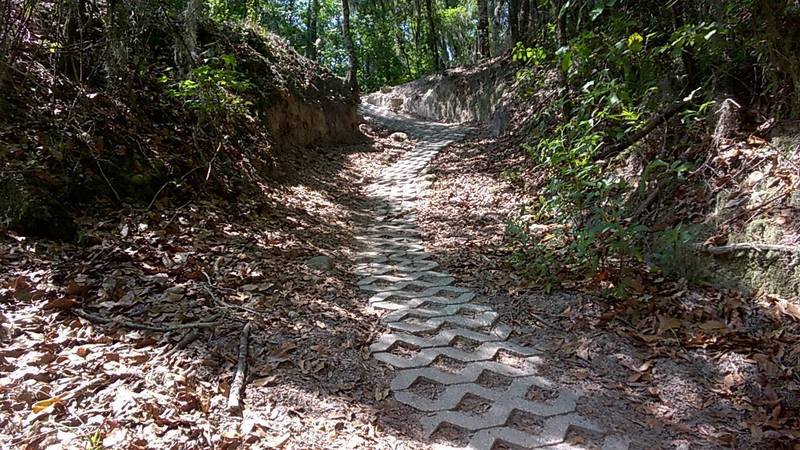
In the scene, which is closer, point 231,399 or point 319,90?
point 231,399

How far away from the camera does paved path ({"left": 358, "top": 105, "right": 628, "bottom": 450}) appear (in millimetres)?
2232

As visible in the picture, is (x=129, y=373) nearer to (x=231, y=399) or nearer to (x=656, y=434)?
(x=231, y=399)

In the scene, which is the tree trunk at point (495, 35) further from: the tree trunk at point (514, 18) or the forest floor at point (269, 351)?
the forest floor at point (269, 351)

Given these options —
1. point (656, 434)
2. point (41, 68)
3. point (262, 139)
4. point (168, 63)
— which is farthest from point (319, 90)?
point (656, 434)

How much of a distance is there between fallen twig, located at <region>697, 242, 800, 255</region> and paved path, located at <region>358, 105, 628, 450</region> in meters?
1.41

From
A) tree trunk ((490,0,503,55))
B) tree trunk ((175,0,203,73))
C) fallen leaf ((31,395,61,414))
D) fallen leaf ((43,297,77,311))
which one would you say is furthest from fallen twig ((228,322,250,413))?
tree trunk ((490,0,503,55))

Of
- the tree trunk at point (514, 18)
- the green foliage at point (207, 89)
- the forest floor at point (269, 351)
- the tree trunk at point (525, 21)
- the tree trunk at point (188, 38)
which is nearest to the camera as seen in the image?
the forest floor at point (269, 351)

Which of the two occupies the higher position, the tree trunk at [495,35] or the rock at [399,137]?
the tree trunk at [495,35]

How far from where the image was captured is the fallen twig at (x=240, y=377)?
217 cm

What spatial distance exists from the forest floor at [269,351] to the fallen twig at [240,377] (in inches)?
1.4

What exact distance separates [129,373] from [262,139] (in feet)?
15.3

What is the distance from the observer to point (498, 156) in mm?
8102

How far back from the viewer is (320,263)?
4066 mm

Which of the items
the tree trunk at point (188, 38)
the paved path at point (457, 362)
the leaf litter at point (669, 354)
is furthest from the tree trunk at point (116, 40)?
the leaf litter at point (669, 354)
